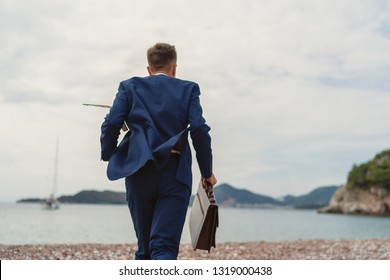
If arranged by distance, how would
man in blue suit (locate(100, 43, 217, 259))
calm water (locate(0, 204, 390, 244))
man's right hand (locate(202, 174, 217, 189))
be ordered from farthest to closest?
calm water (locate(0, 204, 390, 244)) < man's right hand (locate(202, 174, 217, 189)) < man in blue suit (locate(100, 43, 217, 259))

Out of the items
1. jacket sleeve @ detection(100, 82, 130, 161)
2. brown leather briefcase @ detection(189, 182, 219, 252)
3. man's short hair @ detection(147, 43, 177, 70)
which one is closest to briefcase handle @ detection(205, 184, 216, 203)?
brown leather briefcase @ detection(189, 182, 219, 252)

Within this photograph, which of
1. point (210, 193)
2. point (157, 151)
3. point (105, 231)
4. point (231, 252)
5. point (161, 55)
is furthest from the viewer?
point (105, 231)

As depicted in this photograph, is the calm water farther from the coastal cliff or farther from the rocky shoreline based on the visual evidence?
the coastal cliff

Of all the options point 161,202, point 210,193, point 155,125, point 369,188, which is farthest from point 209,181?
point 369,188

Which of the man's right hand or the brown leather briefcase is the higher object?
the man's right hand

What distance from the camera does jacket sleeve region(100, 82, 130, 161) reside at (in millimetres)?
3629

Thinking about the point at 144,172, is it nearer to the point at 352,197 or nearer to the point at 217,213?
the point at 217,213

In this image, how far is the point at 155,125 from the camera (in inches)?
145

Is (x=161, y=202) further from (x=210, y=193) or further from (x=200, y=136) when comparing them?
(x=200, y=136)

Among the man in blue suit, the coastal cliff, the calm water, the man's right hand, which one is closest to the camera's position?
the man in blue suit

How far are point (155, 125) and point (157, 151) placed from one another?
23 centimetres

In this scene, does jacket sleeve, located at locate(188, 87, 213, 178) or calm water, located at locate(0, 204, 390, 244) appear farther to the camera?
calm water, located at locate(0, 204, 390, 244)
